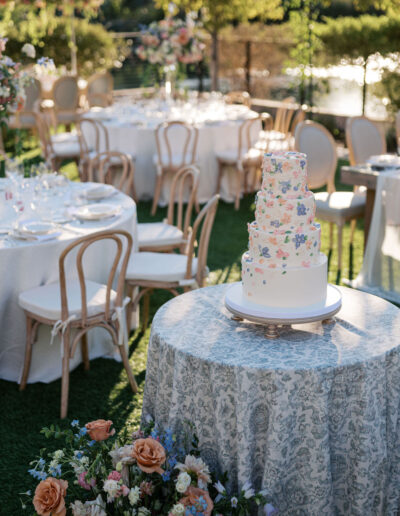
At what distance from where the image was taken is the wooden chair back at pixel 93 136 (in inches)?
277

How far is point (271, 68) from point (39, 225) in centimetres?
906

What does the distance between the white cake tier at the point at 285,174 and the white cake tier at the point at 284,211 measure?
0.03 metres

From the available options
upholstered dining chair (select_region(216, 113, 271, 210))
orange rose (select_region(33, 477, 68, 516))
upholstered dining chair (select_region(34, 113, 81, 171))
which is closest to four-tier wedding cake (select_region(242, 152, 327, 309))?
orange rose (select_region(33, 477, 68, 516))

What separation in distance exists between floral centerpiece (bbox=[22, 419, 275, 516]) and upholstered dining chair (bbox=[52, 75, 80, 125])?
333 inches

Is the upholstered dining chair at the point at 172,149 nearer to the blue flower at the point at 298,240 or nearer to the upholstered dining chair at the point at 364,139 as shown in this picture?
the upholstered dining chair at the point at 364,139

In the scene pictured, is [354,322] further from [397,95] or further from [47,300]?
[397,95]

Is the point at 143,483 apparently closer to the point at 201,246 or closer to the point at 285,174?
the point at 285,174

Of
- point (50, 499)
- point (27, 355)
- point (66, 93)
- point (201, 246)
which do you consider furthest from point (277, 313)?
point (66, 93)

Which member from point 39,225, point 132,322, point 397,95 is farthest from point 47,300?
point 397,95

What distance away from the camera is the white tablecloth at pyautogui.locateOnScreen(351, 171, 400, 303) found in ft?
15.5

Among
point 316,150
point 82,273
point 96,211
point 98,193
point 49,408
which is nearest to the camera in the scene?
point 82,273

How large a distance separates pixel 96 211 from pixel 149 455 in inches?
83.5

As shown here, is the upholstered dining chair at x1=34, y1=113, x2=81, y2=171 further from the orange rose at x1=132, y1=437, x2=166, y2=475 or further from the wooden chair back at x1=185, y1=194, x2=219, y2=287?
the orange rose at x1=132, y1=437, x2=166, y2=475

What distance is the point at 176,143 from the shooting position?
7.31m
